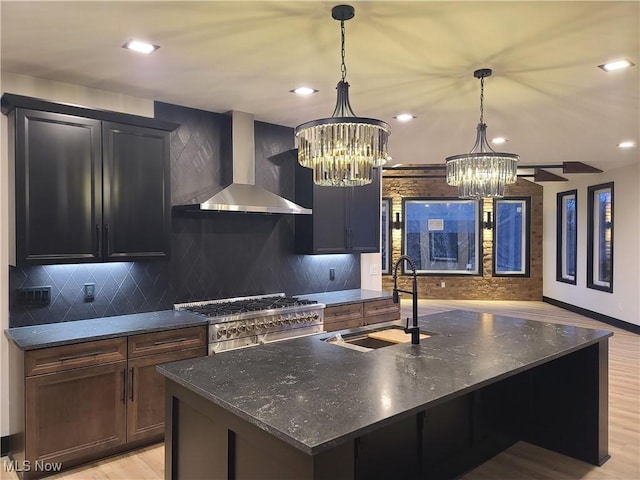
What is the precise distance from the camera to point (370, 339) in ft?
10.0

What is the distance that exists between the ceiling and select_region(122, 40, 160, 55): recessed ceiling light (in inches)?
2.6

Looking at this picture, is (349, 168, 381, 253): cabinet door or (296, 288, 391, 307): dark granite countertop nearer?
(296, 288, 391, 307): dark granite countertop

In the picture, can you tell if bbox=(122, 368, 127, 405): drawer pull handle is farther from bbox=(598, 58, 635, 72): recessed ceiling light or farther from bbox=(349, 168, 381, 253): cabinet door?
bbox=(598, 58, 635, 72): recessed ceiling light

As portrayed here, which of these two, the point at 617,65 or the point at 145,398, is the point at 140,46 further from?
the point at 617,65

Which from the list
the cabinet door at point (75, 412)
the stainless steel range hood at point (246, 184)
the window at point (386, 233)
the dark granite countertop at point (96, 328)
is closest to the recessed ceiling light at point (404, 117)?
the stainless steel range hood at point (246, 184)

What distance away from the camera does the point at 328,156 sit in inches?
90.7

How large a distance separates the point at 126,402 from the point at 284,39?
2588 millimetres

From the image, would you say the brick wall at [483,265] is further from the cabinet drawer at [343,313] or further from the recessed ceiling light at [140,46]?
the recessed ceiling light at [140,46]

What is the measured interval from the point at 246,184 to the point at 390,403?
296 centimetres

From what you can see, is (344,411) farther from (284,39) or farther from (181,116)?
(181,116)

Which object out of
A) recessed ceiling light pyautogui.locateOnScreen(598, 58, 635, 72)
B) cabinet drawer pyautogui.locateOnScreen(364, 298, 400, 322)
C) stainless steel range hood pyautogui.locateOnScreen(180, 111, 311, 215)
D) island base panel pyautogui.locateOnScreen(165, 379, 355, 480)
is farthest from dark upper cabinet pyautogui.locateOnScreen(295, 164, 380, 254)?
island base panel pyautogui.locateOnScreen(165, 379, 355, 480)

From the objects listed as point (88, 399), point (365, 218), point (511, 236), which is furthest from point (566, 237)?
point (88, 399)

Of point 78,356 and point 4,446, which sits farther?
point 4,446

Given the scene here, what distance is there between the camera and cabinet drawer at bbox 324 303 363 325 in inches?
178
